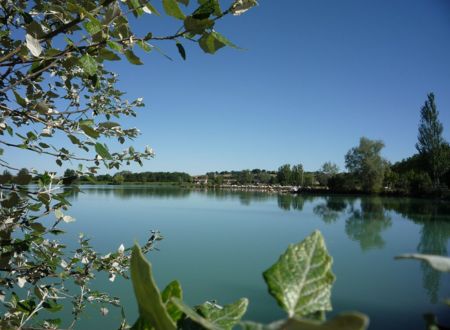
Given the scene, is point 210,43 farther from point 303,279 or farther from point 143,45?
point 303,279

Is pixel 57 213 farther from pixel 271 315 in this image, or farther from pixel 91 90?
pixel 271 315

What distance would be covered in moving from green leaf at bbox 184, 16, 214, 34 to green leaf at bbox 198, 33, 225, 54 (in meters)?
0.03

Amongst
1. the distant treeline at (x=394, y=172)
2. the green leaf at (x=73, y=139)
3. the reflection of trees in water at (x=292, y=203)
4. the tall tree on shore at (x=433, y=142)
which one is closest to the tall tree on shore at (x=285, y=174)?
the distant treeline at (x=394, y=172)

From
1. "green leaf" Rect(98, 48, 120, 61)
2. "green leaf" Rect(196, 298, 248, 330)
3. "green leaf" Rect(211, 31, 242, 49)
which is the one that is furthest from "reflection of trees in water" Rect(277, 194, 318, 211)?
"green leaf" Rect(196, 298, 248, 330)

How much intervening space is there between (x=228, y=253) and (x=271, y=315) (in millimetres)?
6750

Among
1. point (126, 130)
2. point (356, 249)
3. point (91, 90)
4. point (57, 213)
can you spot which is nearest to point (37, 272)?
point (57, 213)

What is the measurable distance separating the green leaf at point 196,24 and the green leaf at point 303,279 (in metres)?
0.60

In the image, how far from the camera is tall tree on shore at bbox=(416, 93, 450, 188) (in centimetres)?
4525

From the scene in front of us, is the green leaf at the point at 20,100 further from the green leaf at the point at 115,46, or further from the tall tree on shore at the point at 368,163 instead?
the tall tree on shore at the point at 368,163

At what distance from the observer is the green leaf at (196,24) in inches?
29.0

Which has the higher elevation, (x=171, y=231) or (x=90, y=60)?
(x=90, y=60)

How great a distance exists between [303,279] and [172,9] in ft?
2.11

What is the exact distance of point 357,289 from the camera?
11117mm

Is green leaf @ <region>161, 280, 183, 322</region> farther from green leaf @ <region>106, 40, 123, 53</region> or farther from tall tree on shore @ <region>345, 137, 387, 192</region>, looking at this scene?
tall tree on shore @ <region>345, 137, 387, 192</region>
